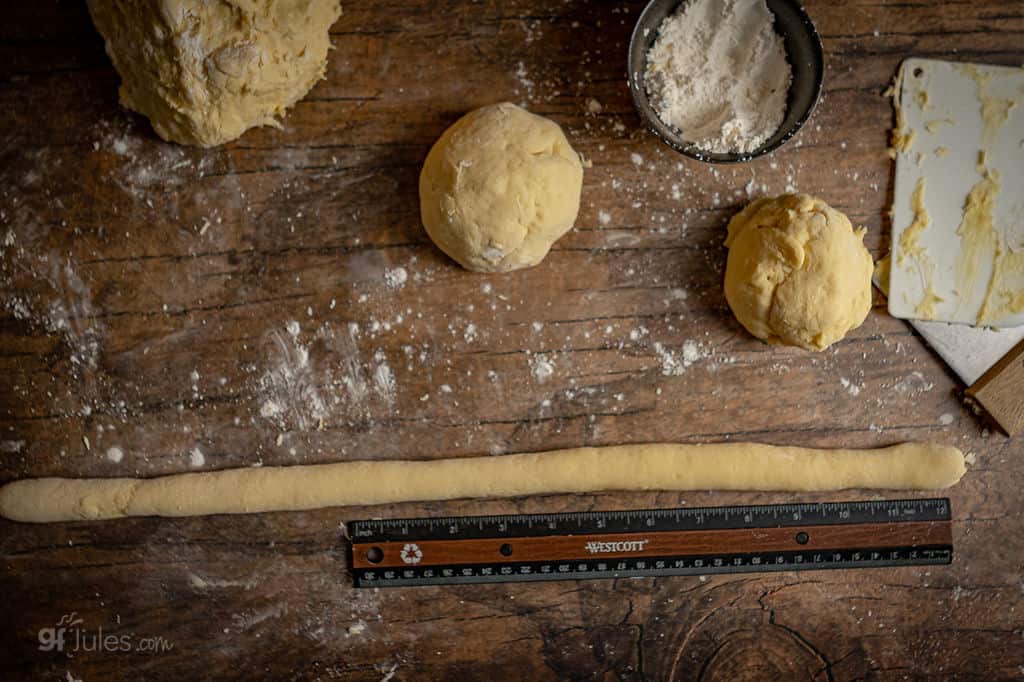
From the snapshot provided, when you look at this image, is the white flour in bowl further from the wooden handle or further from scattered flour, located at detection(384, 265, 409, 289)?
the wooden handle

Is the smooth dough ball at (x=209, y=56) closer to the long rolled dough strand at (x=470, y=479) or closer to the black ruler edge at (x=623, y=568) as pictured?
the long rolled dough strand at (x=470, y=479)

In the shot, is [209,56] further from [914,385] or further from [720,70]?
[914,385]

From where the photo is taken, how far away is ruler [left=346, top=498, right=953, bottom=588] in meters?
1.95

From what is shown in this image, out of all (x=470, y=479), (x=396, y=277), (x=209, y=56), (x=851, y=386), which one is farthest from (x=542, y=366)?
(x=209, y=56)

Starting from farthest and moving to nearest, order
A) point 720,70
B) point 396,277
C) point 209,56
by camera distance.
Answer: point 396,277
point 720,70
point 209,56

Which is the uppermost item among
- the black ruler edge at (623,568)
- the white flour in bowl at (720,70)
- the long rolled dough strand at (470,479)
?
the white flour in bowl at (720,70)

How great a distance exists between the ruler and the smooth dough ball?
3.86 ft

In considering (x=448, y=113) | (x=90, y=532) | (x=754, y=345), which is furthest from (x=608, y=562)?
(x=90, y=532)

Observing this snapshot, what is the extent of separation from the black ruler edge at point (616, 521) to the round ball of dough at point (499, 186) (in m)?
0.74

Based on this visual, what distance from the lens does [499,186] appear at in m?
1.71

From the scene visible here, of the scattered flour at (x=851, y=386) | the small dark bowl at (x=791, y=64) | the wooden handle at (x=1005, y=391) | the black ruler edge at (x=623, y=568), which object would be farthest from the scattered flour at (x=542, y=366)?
the wooden handle at (x=1005, y=391)

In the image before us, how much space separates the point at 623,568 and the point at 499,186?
111cm

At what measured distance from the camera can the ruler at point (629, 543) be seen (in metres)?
1.95

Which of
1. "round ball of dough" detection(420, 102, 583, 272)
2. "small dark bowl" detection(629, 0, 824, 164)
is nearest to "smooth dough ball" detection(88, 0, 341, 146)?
"round ball of dough" detection(420, 102, 583, 272)
